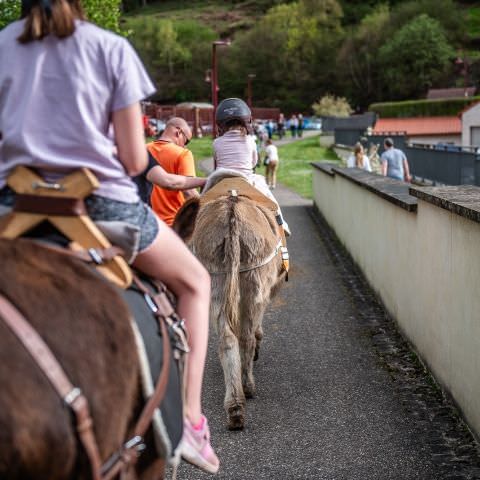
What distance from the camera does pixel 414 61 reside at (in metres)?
136

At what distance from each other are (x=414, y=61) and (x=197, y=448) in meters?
137

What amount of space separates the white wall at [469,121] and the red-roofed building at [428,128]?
430cm

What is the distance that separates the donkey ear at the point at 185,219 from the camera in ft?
15.8

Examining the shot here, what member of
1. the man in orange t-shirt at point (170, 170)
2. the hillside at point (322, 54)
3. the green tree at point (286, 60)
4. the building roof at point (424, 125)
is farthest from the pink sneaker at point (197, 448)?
the green tree at point (286, 60)

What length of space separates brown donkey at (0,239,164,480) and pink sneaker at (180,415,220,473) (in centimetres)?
62

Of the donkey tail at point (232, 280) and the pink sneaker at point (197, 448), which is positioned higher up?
the pink sneaker at point (197, 448)

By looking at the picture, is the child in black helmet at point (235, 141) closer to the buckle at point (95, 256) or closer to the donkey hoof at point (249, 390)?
the donkey hoof at point (249, 390)

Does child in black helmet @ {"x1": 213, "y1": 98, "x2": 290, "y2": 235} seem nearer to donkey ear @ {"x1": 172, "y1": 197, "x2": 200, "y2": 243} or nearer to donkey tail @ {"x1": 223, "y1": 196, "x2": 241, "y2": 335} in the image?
donkey tail @ {"x1": 223, "y1": 196, "x2": 241, "y2": 335}

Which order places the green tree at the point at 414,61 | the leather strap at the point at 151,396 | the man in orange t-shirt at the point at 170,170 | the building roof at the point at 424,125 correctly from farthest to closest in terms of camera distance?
the green tree at the point at 414,61, the building roof at the point at 424,125, the man in orange t-shirt at the point at 170,170, the leather strap at the point at 151,396

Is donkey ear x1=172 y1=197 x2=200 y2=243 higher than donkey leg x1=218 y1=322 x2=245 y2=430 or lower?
higher

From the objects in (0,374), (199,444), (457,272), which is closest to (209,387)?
(457,272)

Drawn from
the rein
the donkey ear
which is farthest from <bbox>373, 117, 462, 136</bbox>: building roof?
the rein

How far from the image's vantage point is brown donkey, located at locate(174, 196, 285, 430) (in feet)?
22.1

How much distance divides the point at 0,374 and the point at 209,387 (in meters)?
5.28
